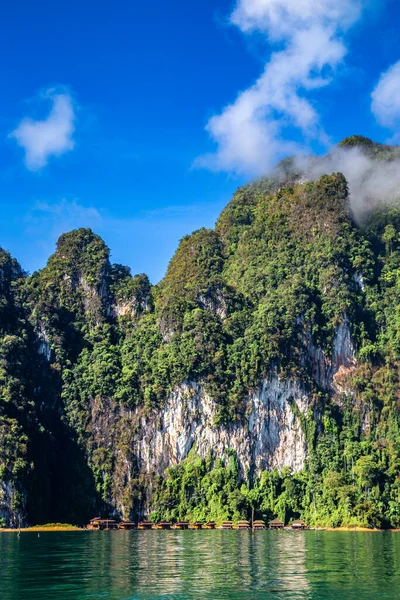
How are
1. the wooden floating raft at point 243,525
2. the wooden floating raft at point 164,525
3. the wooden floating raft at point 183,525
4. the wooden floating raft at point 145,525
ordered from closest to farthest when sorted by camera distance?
1. the wooden floating raft at point 243,525
2. the wooden floating raft at point 183,525
3. the wooden floating raft at point 164,525
4. the wooden floating raft at point 145,525

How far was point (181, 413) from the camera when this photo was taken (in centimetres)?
9375

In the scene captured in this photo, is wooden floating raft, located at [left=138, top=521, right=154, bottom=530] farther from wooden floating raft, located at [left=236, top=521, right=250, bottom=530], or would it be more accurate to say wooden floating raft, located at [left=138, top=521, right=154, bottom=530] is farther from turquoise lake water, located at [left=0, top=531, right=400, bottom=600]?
turquoise lake water, located at [left=0, top=531, right=400, bottom=600]

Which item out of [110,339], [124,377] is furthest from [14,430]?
[110,339]

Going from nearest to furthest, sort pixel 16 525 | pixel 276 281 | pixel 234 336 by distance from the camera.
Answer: pixel 16 525
pixel 234 336
pixel 276 281

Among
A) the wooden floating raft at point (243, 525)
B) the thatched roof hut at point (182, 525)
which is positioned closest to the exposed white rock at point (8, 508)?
the thatched roof hut at point (182, 525)

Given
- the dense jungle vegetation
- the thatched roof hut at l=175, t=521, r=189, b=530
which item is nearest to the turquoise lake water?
the thatched roof hut at l=175, t=521, r=189, b=530

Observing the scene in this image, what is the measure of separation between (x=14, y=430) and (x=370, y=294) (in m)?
48.4

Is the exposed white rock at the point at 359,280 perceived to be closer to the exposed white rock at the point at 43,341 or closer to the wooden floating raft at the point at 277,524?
the wooden floating raft at the point at 277,524

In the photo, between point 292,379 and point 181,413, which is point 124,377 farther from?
point 292,379

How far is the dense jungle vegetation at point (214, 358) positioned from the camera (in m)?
85.8

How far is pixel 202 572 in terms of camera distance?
34.1 meters

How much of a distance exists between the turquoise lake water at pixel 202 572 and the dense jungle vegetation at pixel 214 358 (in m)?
35.2

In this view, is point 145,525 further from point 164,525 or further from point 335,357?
point 335,357

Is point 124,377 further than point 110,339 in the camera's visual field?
No
